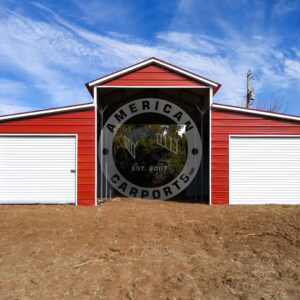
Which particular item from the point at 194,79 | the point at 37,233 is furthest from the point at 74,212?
the point at 194,79

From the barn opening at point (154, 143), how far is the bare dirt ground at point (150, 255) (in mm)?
3124

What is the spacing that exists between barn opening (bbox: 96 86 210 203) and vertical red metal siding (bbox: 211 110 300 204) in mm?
961

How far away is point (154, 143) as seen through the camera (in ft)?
49.6

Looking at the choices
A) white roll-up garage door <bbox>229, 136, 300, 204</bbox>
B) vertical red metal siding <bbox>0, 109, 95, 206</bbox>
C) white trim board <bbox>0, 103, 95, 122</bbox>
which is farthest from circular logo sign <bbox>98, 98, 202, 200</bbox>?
white roll-up garage door <bbox>229, 136, 300, 204</bbox>

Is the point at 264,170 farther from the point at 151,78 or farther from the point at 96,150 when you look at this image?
the point at 96,150

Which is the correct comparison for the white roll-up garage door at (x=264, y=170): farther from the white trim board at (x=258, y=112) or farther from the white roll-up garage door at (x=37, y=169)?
the white roll-up garage door at (x=37, y=169)

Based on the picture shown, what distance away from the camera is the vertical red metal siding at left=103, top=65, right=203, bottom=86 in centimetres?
852

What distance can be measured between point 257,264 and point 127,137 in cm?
1160

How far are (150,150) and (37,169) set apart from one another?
7.65 metres

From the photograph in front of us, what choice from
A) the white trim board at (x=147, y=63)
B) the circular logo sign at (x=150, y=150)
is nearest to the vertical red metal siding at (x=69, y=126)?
the white trim board at (x=147, y=63)

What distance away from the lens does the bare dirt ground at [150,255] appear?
3.36 meters

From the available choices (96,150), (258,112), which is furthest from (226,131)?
(96,150)

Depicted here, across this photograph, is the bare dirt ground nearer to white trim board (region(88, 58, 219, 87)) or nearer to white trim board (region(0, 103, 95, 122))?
white trim board (region(0, 103, 95, 122))

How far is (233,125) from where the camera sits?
8.48 m
